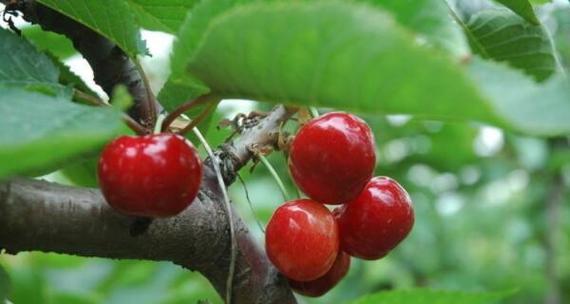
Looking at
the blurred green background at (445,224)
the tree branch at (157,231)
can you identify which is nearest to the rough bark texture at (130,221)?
the tree branch at (157,231)

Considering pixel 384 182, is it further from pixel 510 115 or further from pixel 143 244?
pixel 510 115

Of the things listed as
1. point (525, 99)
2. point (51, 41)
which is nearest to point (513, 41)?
point (525, 99)

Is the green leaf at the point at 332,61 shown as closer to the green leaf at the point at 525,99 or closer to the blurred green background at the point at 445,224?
the green leaf at the point at 525,99

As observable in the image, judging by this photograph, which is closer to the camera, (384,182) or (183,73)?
(183,73)

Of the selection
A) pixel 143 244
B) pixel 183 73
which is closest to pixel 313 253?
pixel 143 244

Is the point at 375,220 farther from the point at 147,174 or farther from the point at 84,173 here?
the point at 84,173

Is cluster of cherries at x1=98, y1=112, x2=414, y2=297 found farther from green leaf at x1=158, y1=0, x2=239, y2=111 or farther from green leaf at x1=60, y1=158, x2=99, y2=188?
green leaf at x1=60, y1=158, x2=99, y2=188
